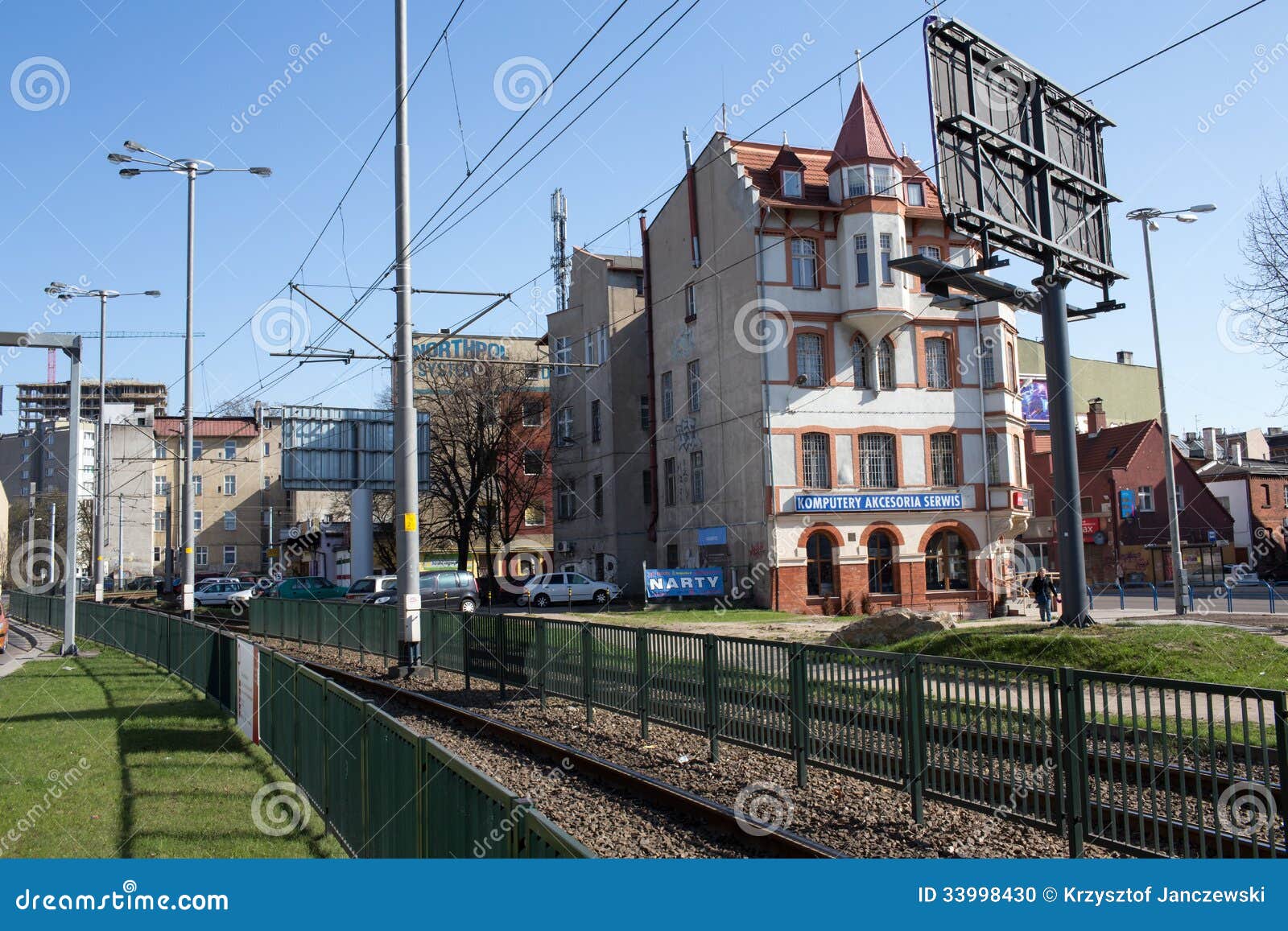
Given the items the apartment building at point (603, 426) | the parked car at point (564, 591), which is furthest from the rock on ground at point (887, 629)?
the parked car at point (564, 591)

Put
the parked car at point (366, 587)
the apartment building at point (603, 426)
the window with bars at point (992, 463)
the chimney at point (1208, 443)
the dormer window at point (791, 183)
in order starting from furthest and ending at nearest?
the chimney at point (1208, 443)
the apartment building at point (603, 426)
the parked car at point (366, 587)
the window with bars at point (992, 463)
the dormer window at point (791, 183)

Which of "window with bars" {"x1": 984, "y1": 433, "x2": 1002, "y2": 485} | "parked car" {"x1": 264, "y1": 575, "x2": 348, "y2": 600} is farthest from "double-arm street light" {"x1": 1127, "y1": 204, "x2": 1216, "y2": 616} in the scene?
"parked car" {"x1": 264, "y1": 575, "x2": 348, "y2": 600}

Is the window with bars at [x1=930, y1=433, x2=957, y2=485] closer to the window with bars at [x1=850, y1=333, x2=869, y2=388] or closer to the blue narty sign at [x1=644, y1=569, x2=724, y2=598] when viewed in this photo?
the window with bars at [x1=850, y1=333, x2=869, y2=388]

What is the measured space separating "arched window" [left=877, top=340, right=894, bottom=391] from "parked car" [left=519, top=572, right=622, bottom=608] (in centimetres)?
1601

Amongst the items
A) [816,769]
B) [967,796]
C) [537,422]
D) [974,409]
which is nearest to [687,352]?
[974,409]

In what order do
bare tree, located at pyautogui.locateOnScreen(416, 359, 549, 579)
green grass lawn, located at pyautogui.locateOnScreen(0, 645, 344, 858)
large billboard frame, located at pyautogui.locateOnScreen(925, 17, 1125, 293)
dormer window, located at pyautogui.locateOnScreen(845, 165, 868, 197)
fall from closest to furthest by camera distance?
green grass lawn, located at pyautogui.locateOnScreen(0, 645, 344, 858) → large billboard frame, located at pyautogui.locateOnScreen(925, 17, 1125, 293) → dormer window, located at pyautogui.locateOnScreen(845, 165, 868, 197) → bare tree, located at pyautogui.locateOnScreen(416, 359, 549, 579)

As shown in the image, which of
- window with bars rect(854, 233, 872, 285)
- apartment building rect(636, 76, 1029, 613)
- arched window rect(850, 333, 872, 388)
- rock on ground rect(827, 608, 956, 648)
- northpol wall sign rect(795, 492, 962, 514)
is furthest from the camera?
arched window rect(850, 333, 872, 388)

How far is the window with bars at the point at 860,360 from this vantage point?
41219 millimetres

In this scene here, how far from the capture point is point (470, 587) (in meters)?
46.3

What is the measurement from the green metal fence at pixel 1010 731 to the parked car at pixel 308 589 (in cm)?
3875

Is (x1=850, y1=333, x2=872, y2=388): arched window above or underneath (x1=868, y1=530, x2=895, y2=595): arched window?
above

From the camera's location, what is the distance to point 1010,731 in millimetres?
8148

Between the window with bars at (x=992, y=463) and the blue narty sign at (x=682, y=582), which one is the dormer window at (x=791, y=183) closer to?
the window with bars at (x=992, y=463)

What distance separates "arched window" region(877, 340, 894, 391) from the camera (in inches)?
1638
